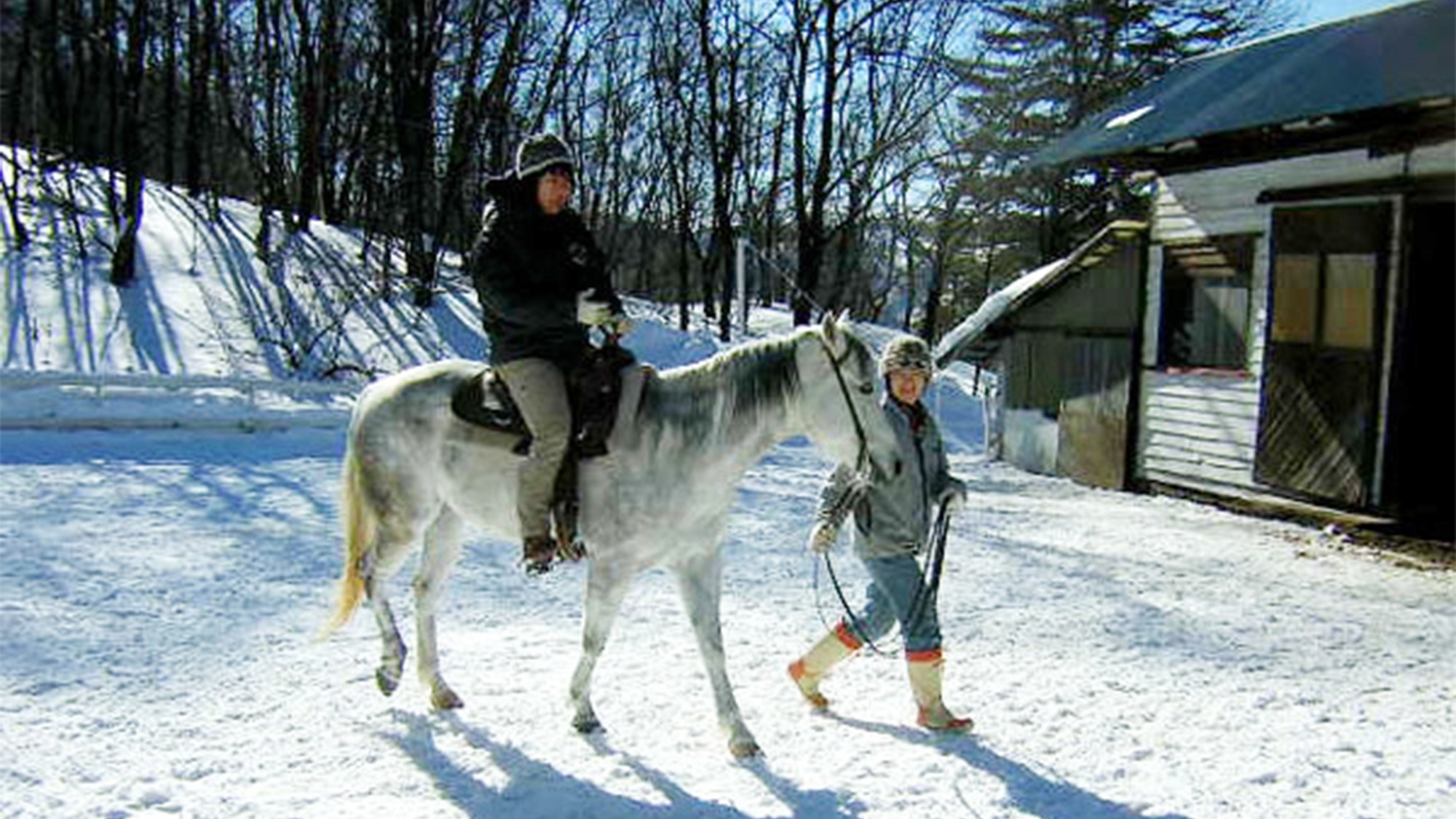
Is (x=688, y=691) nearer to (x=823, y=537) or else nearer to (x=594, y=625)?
(x=594, y=625)

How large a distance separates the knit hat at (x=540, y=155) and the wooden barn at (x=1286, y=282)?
7835 mm

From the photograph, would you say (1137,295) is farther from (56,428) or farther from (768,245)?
(768,245)

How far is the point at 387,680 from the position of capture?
→ 4.79 metres

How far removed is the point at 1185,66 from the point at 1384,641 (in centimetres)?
1032

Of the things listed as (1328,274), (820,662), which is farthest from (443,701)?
(1328,274)

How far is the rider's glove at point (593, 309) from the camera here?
4480mm

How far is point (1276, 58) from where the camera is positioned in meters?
12.2

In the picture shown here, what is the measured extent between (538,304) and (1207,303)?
1045cm

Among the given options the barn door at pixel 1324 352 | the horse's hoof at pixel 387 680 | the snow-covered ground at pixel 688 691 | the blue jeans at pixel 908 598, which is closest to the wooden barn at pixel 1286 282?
the barn door at pixel 1324 352

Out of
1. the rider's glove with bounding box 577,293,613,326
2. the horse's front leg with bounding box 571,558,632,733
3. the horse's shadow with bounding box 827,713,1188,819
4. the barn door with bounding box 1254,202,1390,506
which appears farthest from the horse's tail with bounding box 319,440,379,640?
the barn door with bounding box 1254,202,1390,506

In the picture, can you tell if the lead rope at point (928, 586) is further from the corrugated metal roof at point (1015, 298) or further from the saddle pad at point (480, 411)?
the corrugated metal roof at point (1015, 298)

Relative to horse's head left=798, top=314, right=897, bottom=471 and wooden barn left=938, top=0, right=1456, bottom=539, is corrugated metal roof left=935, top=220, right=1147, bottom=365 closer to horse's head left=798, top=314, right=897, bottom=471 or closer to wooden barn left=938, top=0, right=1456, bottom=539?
wooden barn left=938, top=0, right=1456, bottom=539

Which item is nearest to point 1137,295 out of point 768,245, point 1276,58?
point 1276,58

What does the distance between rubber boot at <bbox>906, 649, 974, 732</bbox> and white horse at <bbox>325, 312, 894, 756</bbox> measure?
82 cm
